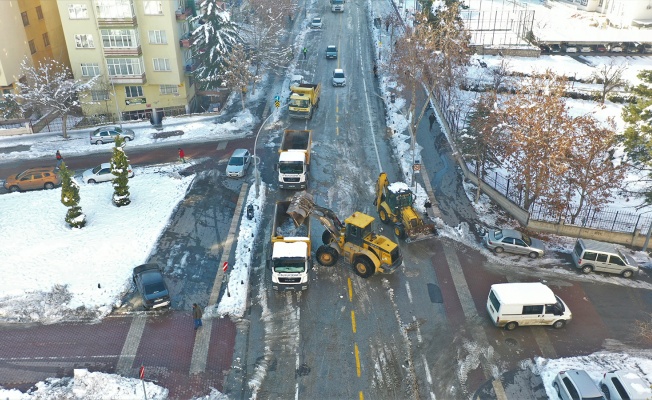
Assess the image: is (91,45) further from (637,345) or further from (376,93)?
(637,345)

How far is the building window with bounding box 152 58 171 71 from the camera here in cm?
5241

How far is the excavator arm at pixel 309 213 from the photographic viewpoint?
29.5 meters

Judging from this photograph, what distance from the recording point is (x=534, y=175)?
33.1 m

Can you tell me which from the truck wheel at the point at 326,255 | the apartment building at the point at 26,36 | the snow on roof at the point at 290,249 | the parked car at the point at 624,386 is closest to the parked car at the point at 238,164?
the truck wheel at the point at 326,255

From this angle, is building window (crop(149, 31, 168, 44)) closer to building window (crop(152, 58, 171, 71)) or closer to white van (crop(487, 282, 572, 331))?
building window (crop(152, 58, 171, 71))

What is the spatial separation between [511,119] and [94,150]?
114 ft

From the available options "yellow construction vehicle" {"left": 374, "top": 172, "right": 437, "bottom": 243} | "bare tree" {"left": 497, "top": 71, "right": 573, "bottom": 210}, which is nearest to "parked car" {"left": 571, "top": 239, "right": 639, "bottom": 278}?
"bare tree" {"left": 497, "top": 71, "right": 573, "bottom": 210}

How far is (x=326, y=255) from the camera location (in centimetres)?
2947

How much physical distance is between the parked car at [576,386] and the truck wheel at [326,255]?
1284 cm

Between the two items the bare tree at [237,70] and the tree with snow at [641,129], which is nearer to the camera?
the tree with snow at [641,129]

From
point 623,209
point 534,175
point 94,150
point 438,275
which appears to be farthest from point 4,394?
point 623,209

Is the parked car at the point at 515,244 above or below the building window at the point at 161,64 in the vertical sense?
below

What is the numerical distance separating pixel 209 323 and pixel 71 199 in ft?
44.3

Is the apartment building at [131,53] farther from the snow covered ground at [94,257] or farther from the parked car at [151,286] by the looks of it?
the parked car at [151,286]
